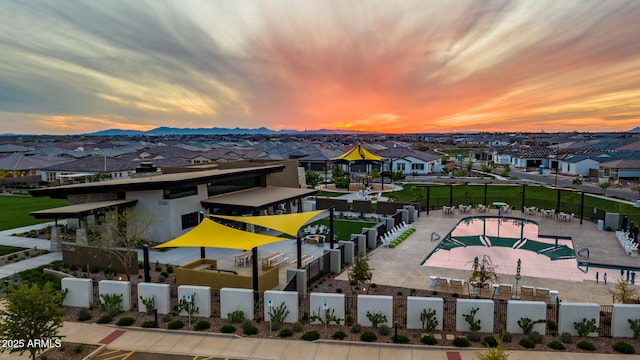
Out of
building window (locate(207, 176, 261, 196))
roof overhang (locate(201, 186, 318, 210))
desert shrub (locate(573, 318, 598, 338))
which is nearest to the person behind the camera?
desert shrub (locate(573, 318, 598, 338))

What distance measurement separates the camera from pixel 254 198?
32781 millimetres

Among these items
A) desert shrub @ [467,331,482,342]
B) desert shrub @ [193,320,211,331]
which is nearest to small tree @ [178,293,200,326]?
desert shrub @ [193,320,211,331]

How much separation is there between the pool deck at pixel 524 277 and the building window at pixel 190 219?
13251 millimetres

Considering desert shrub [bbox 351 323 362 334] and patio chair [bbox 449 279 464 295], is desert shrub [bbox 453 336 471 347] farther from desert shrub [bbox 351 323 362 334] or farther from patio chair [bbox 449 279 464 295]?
patio chair [bbox 449 279 464 295]

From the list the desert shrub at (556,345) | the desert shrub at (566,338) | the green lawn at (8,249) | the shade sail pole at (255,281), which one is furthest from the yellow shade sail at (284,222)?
the green lawn at (8,249)

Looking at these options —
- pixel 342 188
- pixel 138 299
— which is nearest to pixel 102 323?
pixel 138 299

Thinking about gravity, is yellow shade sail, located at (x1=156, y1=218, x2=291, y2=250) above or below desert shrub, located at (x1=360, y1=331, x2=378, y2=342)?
above

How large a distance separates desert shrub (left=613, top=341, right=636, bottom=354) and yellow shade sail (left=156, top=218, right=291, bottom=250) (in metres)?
12.9

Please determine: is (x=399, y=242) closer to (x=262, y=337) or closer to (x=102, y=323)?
(x=262, y=337)

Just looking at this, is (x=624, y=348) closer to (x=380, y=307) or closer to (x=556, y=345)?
(x=556, y=345)

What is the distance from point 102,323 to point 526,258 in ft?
76.6

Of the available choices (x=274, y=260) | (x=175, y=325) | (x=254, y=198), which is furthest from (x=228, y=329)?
(x=254, y=198)

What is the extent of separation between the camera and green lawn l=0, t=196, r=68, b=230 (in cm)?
3709

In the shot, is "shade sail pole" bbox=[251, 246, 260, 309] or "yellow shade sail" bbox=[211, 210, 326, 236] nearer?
"shade sail pole" bbox=[251, 246, 260, 309]
